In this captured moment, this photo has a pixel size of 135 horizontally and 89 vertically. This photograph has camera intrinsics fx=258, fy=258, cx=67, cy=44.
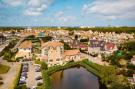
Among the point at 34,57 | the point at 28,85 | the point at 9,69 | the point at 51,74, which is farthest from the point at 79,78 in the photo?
the point at 34,57

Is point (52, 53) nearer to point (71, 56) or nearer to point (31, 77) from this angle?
point (71, 56)

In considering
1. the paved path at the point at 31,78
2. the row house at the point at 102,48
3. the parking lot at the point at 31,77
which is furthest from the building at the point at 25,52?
the row house at the point at 102,48

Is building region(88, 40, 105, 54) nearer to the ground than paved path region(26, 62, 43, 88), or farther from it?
farther from it

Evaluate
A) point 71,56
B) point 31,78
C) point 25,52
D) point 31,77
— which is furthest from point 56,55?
point 31,78

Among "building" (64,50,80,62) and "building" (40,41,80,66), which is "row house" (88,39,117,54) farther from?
"building" (40,41,80,66)

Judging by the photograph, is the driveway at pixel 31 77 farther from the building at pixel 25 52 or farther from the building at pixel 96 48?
the building at pixel 96 48

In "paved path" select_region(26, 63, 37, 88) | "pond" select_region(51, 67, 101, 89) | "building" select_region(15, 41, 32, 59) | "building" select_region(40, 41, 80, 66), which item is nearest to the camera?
"paved path" select_region(26, 63, 37, 88)

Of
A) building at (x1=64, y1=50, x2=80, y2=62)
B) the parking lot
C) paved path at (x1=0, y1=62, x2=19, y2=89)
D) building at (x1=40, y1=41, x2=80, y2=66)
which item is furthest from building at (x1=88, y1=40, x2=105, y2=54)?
the parking lot
